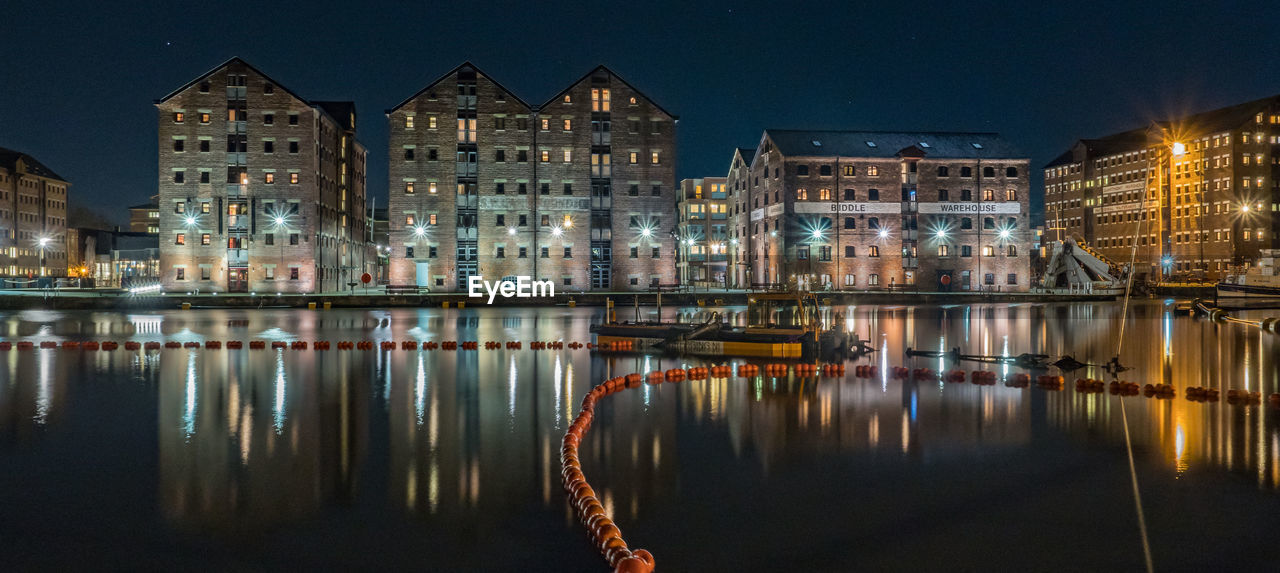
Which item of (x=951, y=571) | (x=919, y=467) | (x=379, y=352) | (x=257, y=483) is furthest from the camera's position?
(x=379, y=352)

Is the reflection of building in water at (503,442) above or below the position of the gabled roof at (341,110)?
below

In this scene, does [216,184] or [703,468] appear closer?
[703,468]

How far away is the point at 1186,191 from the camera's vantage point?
114 meters

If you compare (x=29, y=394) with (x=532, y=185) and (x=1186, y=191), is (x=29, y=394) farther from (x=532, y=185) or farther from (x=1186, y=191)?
(x=1186, y=191)

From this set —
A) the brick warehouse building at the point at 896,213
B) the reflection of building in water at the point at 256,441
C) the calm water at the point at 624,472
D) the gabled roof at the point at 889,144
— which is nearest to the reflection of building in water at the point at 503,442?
the calm water at the point at 624,472

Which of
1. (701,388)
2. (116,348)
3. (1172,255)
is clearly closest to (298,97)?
(116,348)

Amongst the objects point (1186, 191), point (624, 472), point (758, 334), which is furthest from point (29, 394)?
point (1186, 191)

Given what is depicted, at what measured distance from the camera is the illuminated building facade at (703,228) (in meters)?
117

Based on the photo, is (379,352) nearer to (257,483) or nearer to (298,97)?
(257,483)

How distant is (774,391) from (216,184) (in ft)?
228

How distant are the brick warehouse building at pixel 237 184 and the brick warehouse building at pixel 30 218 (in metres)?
64.7

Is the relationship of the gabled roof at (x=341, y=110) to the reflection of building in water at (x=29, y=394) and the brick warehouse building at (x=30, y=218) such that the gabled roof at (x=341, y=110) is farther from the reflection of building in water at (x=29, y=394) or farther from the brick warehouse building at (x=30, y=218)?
the reflection of building in water at (x=29, y=394)

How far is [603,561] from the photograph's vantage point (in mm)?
7348

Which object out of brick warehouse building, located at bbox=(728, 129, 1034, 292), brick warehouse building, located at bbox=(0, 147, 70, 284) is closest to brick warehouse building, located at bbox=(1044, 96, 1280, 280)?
brick warehouse building, located at bbox=(728, 129, 1034, 292)
